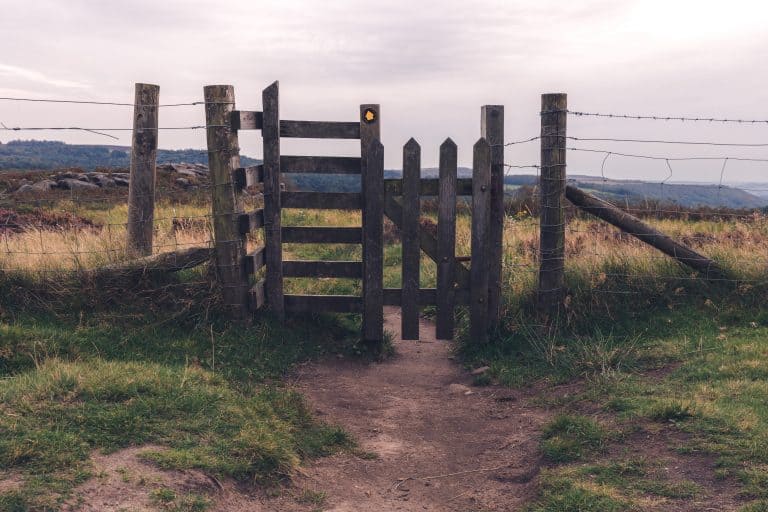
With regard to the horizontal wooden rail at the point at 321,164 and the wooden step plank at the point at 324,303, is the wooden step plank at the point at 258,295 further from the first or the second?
the horizontal wooden rail at the point at 321,164

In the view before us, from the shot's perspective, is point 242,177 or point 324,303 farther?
point 324,303

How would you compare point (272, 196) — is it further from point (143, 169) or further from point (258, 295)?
point (143, 169)

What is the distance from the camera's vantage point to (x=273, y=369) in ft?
25.5

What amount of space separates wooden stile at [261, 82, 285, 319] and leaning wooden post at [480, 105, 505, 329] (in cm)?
240

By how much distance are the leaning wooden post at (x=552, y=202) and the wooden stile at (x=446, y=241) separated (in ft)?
3.58

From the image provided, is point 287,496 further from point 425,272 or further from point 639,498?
point 425,272

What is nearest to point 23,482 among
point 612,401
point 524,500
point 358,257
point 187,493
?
point 187,493

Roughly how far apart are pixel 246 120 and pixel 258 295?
6.62 ft

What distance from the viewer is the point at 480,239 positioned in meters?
8.42

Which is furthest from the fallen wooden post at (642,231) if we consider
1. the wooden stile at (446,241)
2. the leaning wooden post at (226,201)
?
the leaning wooden post at (226,201)

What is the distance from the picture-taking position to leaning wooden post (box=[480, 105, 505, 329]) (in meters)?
8.34

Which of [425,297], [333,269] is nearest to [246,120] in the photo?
[333,269]

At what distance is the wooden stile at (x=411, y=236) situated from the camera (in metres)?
8.20

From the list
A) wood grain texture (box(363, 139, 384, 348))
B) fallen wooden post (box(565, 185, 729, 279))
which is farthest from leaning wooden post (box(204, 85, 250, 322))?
fallen wooden post (box(565, 185, 729, 279))
